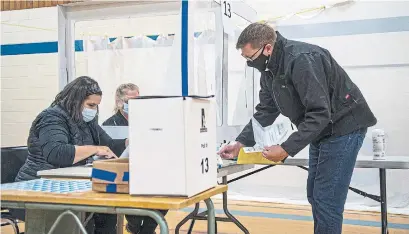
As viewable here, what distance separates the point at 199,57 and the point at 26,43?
113 inches

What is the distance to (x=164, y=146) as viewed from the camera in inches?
51.1

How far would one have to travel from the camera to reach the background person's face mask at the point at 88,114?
2.16 meters

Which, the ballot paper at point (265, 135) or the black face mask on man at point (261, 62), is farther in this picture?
the ballot paper at point (265, 135)

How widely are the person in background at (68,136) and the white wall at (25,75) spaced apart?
2696mm

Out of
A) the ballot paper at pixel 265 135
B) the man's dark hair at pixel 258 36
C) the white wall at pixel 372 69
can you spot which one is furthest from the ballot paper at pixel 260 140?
the white wall at pixel 372 69

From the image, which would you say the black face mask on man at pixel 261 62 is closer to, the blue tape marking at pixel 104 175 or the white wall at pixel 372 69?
the blue tape marking at pixel 104 175

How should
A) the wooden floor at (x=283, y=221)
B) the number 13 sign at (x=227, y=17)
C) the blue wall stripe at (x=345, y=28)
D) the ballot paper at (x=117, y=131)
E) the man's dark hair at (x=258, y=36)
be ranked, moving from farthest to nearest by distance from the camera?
the blue wall stripe at (x=345, y=28) → the wooden floor at (x=283, y=221) → the ballot paper at (x=117, y=131) → the number 13 sign at (x=227, y=17) → the man's dark hair at (x=258, y=36)

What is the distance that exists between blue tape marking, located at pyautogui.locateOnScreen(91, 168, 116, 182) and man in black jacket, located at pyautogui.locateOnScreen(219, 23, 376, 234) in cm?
73

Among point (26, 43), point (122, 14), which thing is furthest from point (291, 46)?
point (26, 43)

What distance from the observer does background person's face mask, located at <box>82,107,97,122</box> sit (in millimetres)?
2158

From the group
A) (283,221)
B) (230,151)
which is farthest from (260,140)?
(283,221)

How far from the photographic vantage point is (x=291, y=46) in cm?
190

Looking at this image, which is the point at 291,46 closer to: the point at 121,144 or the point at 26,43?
→ the point at 121,144

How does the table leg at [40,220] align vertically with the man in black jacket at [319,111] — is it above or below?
below
